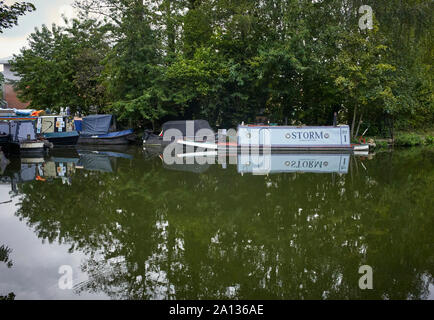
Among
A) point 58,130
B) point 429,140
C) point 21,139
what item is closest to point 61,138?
point 58,130

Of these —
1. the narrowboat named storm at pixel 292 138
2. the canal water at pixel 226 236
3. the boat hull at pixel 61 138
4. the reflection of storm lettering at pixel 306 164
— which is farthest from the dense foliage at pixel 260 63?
the canal water at pixel 226 236

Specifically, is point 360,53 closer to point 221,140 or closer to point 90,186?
point 221,140

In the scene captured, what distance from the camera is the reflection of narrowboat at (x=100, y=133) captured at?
24.0 meters

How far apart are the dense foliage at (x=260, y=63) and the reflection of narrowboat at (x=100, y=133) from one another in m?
1.37

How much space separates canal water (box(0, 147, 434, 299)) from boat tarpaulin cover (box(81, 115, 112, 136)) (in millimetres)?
14195

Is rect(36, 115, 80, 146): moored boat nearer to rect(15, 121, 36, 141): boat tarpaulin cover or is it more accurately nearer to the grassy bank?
rect(15, 121, 36, 141): boat tarpaulin cover

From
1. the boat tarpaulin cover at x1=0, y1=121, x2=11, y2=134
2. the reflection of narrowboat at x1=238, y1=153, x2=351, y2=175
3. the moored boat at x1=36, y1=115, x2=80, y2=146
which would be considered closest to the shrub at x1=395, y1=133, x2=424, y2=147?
the reflection of narrowboat at x1=238, y1=153, x2=351, y2=175

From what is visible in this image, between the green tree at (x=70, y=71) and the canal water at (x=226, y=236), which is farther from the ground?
the green tree at (x=70, y=71)

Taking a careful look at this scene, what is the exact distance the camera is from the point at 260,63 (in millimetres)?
21219

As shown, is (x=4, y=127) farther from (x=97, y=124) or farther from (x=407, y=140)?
(x=407, y=140)

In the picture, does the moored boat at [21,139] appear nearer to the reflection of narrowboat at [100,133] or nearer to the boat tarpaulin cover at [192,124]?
the reflection of narrowboat at [100,133]
